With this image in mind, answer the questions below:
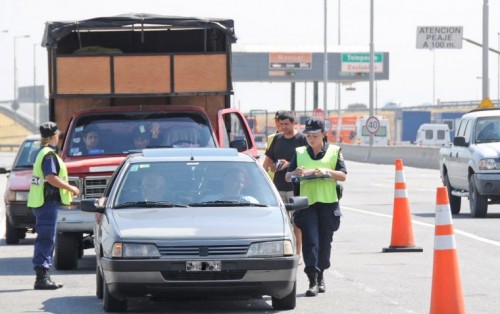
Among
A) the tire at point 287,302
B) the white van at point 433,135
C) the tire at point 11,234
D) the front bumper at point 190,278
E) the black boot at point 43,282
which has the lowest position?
the white van at point 433,135

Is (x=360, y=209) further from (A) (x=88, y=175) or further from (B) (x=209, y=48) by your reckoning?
(A) (x=88, y=175)

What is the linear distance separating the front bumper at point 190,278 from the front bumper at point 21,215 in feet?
24.7

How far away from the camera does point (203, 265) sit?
1140 centimetres

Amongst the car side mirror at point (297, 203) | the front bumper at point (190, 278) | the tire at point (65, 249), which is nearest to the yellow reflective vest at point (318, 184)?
the car side mirror at point (297, 203)

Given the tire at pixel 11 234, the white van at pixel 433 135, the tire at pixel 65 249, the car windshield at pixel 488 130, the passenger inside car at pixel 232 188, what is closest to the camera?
the passenger inside car at pixel 232 188

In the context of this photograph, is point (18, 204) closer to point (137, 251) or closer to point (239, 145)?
point (239, 145)

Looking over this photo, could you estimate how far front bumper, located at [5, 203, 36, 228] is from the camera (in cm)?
1888

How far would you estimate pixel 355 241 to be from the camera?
1973 centimetres

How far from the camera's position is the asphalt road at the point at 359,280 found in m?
12.3

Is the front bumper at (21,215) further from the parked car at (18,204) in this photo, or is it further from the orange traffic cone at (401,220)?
the orange traffic cone at (401,220)

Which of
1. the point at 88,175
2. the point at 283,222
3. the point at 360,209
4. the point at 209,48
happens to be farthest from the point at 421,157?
the point at 283,222

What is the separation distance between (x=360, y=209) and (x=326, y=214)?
14.5m

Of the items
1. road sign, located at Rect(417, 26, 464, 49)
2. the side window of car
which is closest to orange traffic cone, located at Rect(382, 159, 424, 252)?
the side window of car

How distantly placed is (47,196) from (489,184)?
37.8 feet
